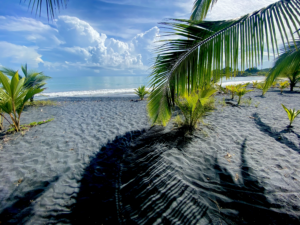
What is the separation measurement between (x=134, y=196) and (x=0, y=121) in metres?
4.71

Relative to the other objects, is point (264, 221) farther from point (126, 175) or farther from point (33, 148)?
point (33, 148)

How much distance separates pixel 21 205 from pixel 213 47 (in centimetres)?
330

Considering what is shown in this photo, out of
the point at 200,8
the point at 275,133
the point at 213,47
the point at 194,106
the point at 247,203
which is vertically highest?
the point at 200,8

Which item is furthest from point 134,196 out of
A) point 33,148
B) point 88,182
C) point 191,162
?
point 33,148

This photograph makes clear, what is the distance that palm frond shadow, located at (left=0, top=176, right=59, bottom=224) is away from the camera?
178 centimetres

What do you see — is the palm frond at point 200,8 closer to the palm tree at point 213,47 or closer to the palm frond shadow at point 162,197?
the palm tree at point 213,47

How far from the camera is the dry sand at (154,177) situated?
5.91 ft

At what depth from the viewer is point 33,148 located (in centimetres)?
332

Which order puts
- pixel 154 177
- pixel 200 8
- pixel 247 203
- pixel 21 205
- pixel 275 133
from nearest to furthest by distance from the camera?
1. pixel 247 203
2. pixel 21 205
3. pixel 154 177
4. pixel 200 8
5. pixel 275 133

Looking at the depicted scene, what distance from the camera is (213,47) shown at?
2004 millimetres

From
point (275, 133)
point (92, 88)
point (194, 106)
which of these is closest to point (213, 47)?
point (194, 106)

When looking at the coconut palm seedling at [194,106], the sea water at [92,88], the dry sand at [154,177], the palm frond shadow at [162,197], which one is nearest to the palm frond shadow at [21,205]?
the dry sand at [154,177]

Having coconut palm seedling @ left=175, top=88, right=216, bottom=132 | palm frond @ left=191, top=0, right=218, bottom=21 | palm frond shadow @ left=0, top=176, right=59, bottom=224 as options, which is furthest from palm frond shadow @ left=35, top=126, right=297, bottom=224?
palm frond @ left=191, top=0, right=218, bottom=21

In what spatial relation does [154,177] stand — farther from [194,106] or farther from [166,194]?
[194,106]
